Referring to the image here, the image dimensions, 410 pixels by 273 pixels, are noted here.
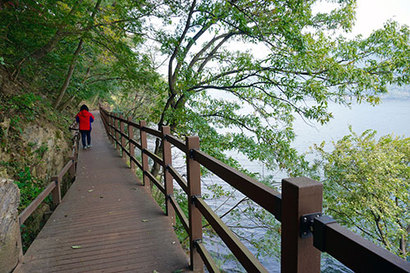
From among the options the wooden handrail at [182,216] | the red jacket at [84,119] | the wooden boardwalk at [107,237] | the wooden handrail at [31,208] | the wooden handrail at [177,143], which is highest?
the red jacket at [84,119]

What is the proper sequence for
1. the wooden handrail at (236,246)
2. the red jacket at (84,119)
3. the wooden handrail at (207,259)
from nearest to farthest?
the wooden handrail at (236,246) < the wooden handrail at (207,259) < the red jacket at (84,119)

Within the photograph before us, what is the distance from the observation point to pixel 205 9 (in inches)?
321

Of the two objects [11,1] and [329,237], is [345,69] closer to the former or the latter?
[329,237]

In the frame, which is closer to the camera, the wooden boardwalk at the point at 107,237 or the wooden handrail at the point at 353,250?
the wooden handrail at the point at 353,250

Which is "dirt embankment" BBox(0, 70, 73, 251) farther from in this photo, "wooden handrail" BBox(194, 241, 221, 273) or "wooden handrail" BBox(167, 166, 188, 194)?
"wooden handrail" BBox(194, 241, 221, 273)

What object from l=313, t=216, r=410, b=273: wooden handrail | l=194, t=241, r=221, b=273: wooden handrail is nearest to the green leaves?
l=194, t=241, r=221, b=273: wooden handrail

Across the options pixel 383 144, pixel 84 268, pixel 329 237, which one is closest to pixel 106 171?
pixel 84 268

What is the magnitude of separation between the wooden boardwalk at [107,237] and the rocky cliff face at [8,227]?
0.20 meters

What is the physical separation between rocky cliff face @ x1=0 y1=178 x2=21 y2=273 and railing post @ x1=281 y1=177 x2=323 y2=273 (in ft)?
9.00

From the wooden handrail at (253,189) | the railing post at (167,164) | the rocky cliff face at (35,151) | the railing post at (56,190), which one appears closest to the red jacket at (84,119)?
the rocky cliff face at (35,151)

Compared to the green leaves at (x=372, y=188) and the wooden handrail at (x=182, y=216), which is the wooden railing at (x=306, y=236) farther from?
the green leaves at (x=372, y=188)

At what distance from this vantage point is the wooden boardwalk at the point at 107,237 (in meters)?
2.95

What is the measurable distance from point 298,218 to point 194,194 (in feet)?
5.51

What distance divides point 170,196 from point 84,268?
1.47 m
